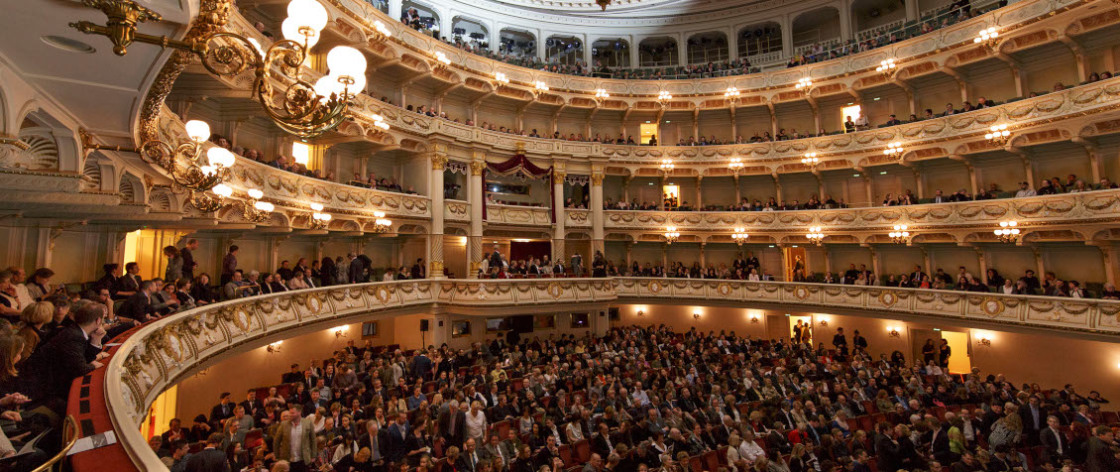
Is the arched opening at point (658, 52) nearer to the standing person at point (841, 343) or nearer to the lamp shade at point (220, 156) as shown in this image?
the standing person at point (841, 343)

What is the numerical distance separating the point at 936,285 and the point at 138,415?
21.2m

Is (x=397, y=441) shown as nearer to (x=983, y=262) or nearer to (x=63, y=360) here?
(x=63, y=360)

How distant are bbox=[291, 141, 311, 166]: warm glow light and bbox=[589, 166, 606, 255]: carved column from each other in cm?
1207

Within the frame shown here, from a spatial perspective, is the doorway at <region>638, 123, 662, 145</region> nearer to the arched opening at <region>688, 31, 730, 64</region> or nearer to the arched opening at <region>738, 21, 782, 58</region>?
the arched opening at <region>688, 31, 730, 64</region>

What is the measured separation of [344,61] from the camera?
410 centimetres

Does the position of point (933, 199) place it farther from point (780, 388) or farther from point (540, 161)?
point (540, 161)

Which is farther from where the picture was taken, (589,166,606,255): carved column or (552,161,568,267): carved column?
(589,166,606,255): carved column

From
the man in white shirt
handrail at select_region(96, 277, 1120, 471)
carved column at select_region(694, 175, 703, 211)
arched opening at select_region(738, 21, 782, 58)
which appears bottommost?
handrail at select_region(96, 277, 1120, 471)

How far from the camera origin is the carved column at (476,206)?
20500 mm

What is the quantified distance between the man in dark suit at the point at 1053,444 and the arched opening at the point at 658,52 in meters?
23.6

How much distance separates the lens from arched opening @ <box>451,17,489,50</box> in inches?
981

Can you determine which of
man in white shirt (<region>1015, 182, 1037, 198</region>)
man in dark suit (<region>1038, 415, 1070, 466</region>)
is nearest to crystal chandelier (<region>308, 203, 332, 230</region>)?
man in dark suit (<region>1038, 415, 1070, 466</region>)

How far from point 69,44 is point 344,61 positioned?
1760mm

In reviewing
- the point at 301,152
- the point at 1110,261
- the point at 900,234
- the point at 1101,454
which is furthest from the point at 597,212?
the point at 1110,261
